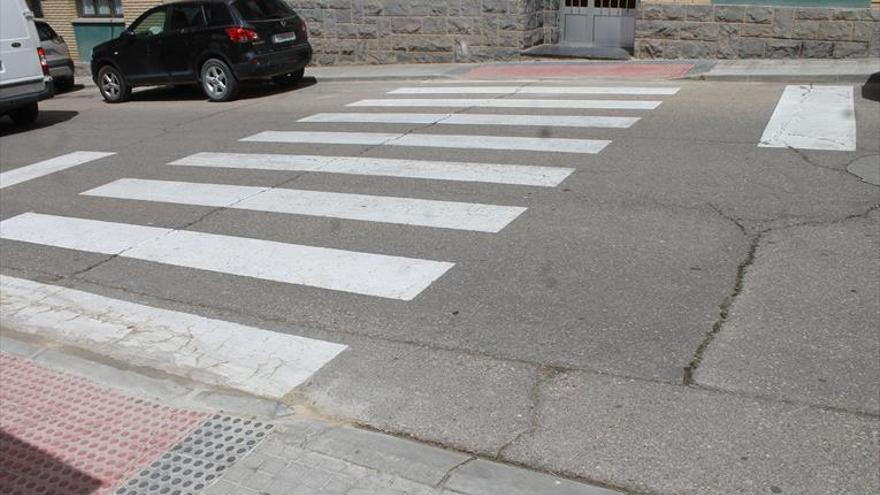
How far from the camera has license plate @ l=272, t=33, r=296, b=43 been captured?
14555 millimetres

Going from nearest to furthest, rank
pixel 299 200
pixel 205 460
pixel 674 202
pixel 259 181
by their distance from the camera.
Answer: pixel 205 460, pixel 674 202, pixel 299 200, pixel 259 181

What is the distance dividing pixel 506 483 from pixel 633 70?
12019 mm

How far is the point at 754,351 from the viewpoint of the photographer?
4.63 meters

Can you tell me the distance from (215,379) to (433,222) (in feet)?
9.13

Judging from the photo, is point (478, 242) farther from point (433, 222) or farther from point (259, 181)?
point (259, 181)

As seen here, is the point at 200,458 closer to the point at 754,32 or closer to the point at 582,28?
the point at 754,32

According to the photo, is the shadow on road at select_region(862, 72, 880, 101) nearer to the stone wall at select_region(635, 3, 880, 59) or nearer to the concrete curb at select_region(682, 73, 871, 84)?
the concrete curb at select_region(682, 73, 871, 84)

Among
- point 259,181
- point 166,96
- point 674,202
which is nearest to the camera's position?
point 674,202

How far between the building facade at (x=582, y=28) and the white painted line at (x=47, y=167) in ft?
26.8

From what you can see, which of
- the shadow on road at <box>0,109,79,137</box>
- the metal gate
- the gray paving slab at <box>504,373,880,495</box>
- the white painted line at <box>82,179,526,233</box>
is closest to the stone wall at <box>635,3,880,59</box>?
the metal gate

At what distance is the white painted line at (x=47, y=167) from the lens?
10.1 metres

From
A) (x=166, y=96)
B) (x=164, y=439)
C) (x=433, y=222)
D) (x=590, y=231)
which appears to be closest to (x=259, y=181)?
(x=433, y=222)

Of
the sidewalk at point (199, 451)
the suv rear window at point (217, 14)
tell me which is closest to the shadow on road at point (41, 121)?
the suv rear window at point (217, 14)

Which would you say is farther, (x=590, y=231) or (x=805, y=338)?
(x=590, y=231)
